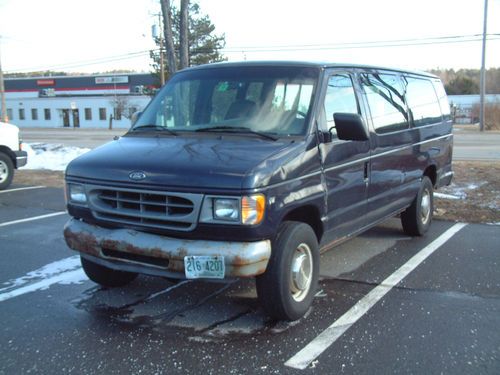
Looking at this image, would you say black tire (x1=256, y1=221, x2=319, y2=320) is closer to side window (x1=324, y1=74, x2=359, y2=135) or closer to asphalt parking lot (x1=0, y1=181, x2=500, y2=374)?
asphalt parking lot (x1=0, y1=181, x2=500, y2=374)

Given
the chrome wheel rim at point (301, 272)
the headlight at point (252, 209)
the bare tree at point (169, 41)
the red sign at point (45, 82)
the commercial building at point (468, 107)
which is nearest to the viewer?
the headlight at point (252, 209)

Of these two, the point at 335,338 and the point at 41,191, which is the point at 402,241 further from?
the point at 41,191

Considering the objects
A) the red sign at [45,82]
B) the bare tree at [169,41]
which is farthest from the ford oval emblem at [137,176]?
the red sign at [45,82]

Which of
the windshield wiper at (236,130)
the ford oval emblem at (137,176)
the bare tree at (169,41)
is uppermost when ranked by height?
the bare tree at (169,41)

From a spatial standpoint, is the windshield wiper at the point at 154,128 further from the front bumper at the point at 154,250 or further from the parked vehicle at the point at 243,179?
the front bumper at the point at 154,250

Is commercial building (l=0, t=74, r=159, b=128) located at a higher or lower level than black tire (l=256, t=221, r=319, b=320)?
higher

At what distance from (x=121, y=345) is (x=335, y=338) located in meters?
1.55

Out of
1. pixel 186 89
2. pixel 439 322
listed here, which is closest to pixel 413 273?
pixel 439 322

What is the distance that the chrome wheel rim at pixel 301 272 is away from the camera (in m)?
3.96

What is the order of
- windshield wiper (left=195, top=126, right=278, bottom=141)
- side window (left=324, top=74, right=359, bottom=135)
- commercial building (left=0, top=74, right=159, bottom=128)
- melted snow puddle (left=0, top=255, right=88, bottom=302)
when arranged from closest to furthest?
1. windshield wiper (left=195, top=126, right=278, bottom=141)
2. side window (left=324, top=74, right=359, bottom=135)
3. melted snow puddle (left=0, top=255, right=88, bottom=302)
4. commercial building (left=0, top=74, right=159, bottom=128)

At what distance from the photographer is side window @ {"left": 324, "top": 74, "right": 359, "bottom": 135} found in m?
A: 4.49

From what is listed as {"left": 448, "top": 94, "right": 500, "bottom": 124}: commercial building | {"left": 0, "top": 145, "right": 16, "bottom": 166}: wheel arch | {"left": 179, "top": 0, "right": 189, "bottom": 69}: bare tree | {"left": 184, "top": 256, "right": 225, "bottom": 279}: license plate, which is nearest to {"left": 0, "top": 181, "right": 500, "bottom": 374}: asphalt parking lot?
{"left": 184, "top": 256, "right": 225, "bottom": 279}: license plate

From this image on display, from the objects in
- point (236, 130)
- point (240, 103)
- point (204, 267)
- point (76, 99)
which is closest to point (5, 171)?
point (240, 103)

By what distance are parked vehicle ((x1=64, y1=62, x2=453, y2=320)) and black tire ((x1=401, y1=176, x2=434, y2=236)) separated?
3.46 ft
